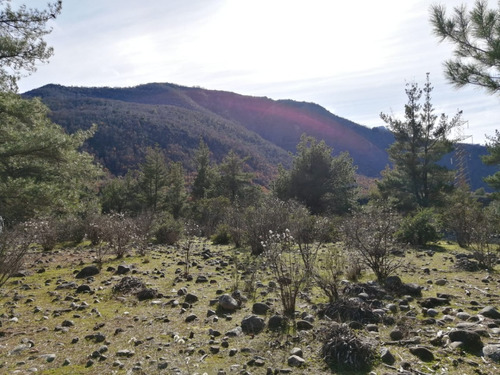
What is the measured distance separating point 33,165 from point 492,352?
995 cm

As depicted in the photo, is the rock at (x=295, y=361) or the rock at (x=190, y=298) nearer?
the rock at (x=295, y=361)

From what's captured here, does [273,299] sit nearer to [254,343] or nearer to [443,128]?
[254,343]

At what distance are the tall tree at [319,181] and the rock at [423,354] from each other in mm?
22438

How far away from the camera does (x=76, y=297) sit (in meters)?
6.63

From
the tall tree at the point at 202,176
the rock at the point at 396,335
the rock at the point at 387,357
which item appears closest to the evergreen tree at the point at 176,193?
the tall tree at the point at 202,176

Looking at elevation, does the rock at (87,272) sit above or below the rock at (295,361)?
below

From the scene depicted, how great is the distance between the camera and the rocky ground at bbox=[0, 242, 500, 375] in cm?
374

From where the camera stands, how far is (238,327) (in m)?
4.88

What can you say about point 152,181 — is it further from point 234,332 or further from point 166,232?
point 234,332

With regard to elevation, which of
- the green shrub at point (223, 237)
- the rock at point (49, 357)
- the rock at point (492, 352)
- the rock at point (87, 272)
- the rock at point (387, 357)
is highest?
the rock at point (492, 352)

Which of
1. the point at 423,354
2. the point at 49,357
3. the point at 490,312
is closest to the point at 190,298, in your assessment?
the point at 49,357

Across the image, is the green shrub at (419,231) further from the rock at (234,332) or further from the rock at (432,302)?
the rock at (234,332)

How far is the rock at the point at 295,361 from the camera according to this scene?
3714 millimetres

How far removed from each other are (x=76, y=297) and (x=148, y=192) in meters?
29.2
